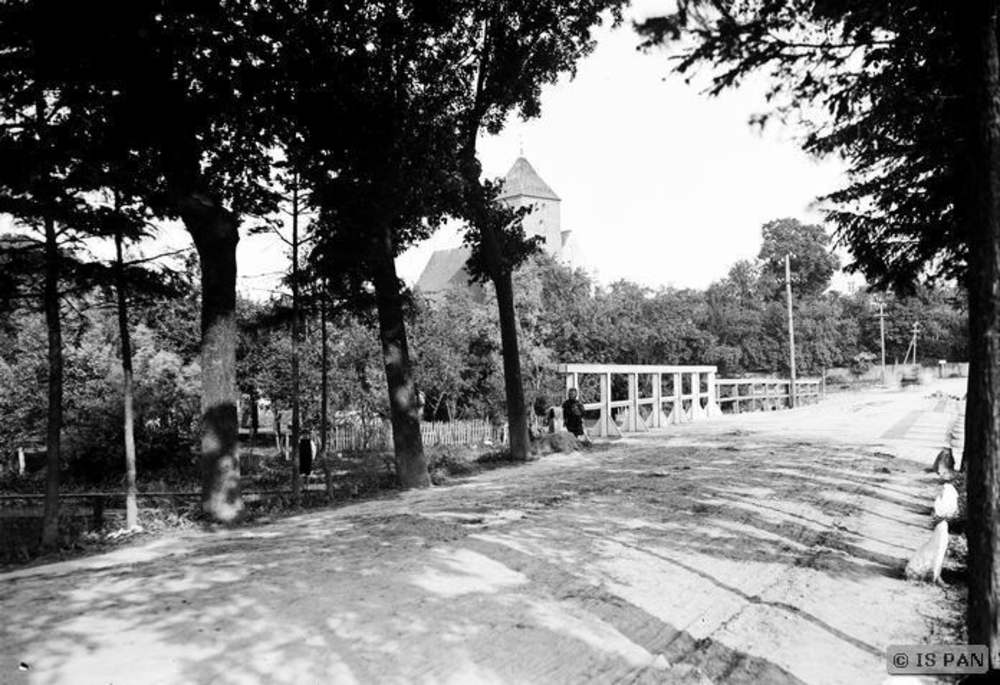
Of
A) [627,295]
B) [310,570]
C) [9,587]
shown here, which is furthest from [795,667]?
[627,295]

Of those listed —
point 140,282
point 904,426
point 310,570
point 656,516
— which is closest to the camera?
point 310,570

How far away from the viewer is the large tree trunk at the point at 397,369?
1336cm

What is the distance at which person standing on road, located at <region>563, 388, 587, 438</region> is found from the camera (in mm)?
19281

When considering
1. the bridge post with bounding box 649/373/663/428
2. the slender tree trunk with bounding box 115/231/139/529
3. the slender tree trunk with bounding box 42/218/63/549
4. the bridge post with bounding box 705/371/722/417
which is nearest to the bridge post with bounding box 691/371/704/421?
the bridge post with bounding box 705/371/722/417

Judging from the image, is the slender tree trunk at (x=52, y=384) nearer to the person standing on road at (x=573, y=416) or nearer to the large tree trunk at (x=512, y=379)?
the large tree trunk at (x=512, y=379)

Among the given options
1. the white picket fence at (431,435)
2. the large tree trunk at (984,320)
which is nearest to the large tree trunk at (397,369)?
the large tree trunk at (984,320)

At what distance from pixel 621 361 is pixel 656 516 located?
34.9 meters

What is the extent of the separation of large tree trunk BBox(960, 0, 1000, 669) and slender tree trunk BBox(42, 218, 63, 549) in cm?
1099

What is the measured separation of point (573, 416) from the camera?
63.2 ft

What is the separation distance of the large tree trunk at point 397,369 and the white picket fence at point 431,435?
408 inches

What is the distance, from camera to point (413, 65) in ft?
45.2

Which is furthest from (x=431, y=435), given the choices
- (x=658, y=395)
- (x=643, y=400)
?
(x=658, y=395)

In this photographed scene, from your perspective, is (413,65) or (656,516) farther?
(413,65)

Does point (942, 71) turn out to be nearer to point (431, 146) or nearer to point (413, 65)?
point (431, 146)
